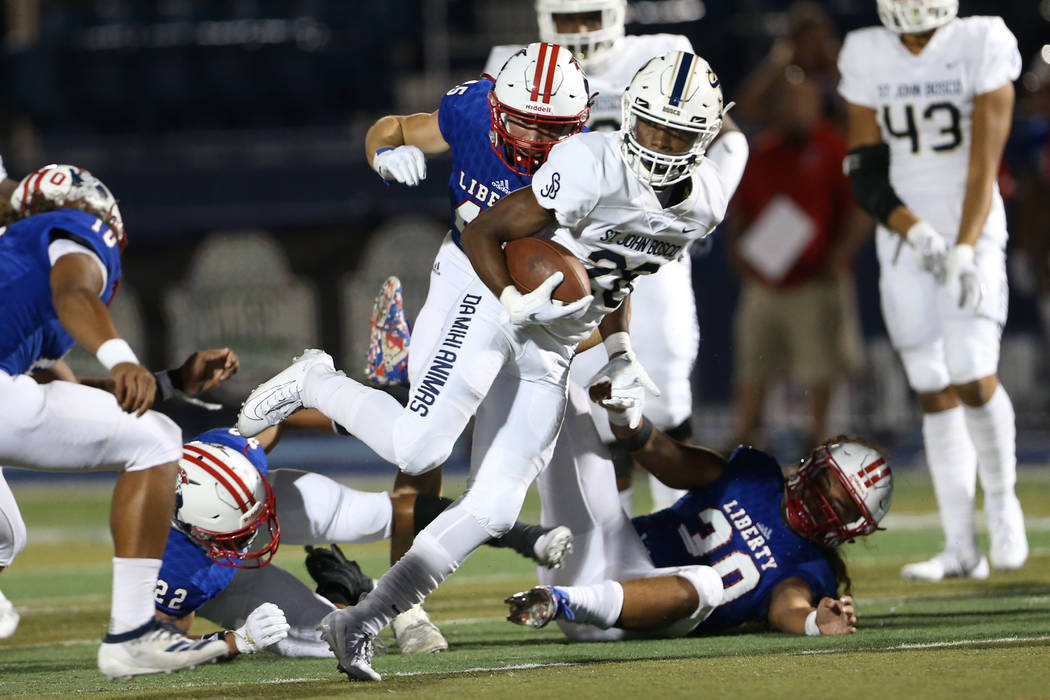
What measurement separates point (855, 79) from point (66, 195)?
9.54 feet

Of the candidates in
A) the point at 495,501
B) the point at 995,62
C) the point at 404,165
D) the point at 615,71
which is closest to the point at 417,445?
the point at 495,501

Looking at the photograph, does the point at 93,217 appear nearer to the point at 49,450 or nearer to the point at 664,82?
the point at 49,450

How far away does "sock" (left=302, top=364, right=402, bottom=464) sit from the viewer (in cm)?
377

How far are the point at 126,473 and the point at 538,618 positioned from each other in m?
1.04

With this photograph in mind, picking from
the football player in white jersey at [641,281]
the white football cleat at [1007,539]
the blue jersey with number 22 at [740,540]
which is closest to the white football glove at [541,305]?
the blue jersey with number 22 at [740,540]

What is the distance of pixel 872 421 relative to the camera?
955cm

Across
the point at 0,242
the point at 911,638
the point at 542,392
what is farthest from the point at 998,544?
the point at 0,242

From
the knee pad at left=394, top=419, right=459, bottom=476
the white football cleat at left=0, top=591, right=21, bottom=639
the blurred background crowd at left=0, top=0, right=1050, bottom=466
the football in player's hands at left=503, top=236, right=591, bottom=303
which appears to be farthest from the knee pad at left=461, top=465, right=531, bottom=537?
the blurred background crowd at left=0, top=0, right=1050, bottom=466

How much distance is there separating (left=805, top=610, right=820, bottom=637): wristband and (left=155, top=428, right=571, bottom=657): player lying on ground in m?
0.68

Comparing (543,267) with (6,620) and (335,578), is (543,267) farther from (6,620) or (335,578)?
(6,620)

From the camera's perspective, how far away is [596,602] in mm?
3883

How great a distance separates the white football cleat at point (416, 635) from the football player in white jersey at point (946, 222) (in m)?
1.89

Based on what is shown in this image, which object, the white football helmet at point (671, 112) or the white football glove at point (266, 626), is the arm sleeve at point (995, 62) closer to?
the white football helmet at point (671, 112)

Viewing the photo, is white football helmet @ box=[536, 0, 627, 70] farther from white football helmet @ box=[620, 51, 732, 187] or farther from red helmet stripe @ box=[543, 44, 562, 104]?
white football helmet @ box=[620, 51, 732, 187]
